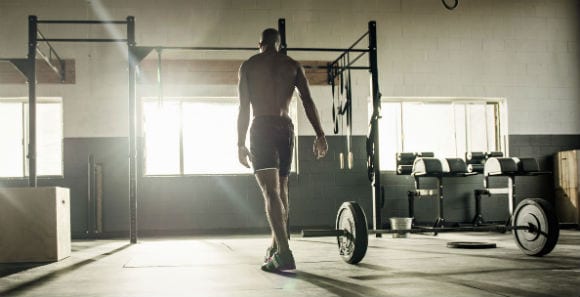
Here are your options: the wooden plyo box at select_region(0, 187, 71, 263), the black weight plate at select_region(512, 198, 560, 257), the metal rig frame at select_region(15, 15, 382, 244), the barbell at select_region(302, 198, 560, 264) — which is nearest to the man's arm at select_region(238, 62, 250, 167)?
the barbell at select_region(302, 198, 560, 264)

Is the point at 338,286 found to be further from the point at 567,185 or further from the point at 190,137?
the point at 567,185

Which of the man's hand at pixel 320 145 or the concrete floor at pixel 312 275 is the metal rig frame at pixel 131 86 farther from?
the man's hand at pixel 320 145

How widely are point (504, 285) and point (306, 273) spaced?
1.06 m

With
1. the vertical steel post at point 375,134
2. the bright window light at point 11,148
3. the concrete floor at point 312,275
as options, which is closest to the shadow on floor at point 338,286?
the concrete floor at point 312,275

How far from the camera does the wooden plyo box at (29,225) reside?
13.5ft

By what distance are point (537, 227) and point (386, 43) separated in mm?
4669

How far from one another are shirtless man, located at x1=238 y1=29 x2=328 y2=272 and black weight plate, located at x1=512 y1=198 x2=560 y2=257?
1.54m

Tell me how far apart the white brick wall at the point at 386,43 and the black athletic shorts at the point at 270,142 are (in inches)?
179

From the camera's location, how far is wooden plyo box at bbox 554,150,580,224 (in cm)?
768

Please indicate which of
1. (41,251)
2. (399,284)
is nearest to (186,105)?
(41,251)

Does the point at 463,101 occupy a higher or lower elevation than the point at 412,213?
higher

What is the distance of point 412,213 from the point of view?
767 centimetres

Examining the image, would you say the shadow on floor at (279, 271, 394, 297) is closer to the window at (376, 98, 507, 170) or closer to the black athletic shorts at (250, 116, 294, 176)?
the black athletic shorts at (250, 116, 294, 176)

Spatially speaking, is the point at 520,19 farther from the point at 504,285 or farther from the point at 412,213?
the point at 504,285
